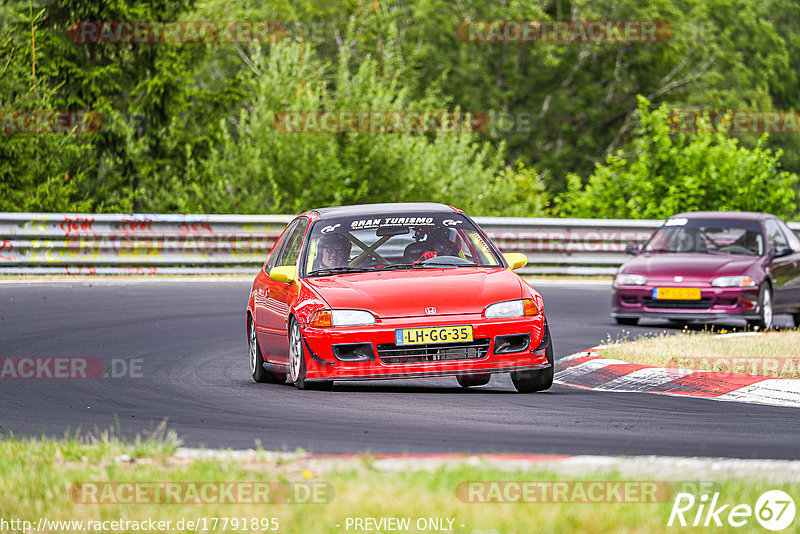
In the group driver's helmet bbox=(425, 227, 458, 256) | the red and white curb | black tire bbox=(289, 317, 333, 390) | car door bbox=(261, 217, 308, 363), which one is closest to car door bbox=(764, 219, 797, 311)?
the red and white curb

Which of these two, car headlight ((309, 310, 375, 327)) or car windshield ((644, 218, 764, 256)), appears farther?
car windshield ((644, 218, 764, 256))

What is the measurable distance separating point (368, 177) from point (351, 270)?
18.8 meters

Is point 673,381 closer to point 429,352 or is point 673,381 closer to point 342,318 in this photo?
point 429,352

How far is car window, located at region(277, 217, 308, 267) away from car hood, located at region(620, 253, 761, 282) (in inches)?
243

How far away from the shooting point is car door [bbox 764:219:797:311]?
16997 mm

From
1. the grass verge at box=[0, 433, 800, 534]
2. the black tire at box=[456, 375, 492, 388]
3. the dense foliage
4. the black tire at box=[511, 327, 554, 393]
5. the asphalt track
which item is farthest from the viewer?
the dense foliage

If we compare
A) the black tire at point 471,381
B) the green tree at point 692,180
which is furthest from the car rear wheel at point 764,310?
the green tree at point 692,180

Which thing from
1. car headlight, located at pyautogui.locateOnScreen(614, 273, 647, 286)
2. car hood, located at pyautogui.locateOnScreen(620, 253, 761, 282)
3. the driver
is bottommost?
car headlight, located at pyautogui.locateOnScreen(614, 273, 647, 286)

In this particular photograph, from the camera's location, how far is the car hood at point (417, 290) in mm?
9758

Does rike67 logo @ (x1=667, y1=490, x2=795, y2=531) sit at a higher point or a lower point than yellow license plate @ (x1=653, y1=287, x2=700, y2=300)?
higher

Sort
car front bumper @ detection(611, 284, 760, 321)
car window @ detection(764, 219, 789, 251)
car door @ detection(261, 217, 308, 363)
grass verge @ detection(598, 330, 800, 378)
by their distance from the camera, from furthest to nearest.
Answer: car window @ detection(764, 219, 789, 251) → car front bumper @ detection(611, 284, 760, 321) → grass verge @ detection(598, 330, 800, 378) → car door @ detection(261, 217, 308, 363)

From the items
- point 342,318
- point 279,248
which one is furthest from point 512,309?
point 279,248

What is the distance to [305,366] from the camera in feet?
32.8

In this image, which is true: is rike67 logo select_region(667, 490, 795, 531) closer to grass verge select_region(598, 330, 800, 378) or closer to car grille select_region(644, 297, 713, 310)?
grass verge select_region(598, 330, 800, 378)
